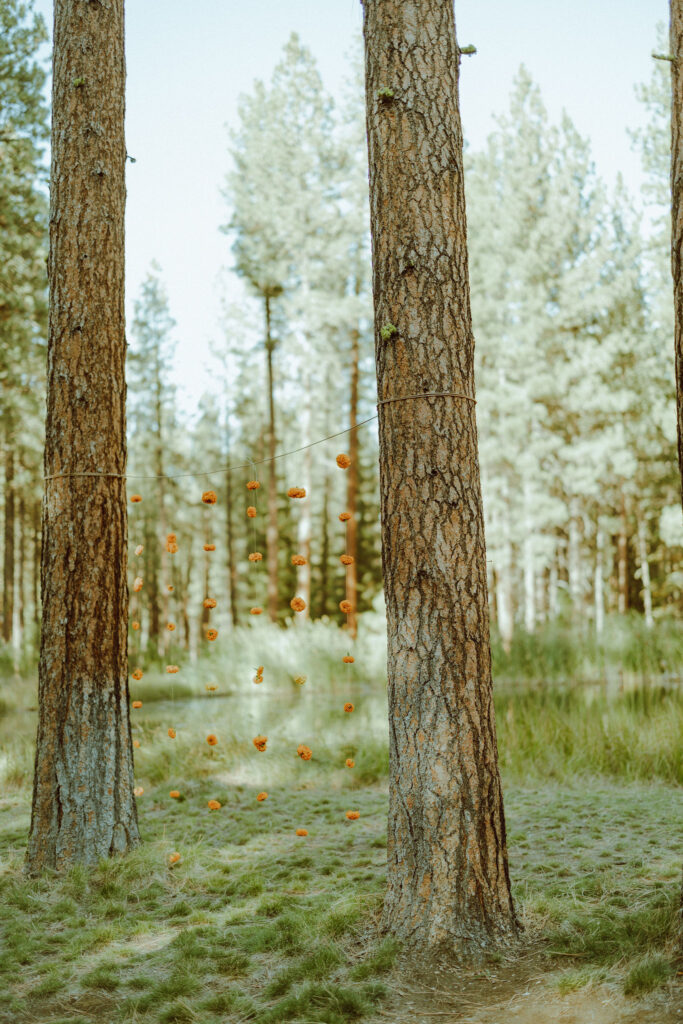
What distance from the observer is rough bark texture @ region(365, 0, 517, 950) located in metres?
3.02

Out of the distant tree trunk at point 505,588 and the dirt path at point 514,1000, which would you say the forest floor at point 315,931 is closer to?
the dirt path at point 514,1000

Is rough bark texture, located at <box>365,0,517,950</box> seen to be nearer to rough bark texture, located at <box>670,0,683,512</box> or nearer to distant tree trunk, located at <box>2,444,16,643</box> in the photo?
rough bark texture, located at <box>670,0,683,512</box>

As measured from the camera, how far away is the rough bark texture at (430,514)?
3.02 m

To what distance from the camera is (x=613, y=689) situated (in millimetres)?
12328

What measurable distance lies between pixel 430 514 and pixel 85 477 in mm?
2061

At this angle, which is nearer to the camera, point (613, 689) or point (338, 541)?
point (613, 689)

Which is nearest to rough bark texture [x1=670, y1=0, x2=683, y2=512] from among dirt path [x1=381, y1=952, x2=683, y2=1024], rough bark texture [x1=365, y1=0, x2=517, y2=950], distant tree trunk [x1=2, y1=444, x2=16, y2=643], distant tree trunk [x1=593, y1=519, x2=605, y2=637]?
rough bark texture [x1=365, y1=0, x2=517, y2=950]

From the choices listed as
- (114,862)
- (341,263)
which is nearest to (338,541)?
(341,263)

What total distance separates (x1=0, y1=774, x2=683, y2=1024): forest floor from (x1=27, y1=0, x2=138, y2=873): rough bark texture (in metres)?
0.36

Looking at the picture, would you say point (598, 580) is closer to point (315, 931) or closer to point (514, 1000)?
point (315, 931)

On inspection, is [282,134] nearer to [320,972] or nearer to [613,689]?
[613,689]

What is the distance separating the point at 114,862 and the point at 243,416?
846 inches

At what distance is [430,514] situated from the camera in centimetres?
314

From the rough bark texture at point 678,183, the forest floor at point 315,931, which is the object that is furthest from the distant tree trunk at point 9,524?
the rough bark texture at point 678,183
